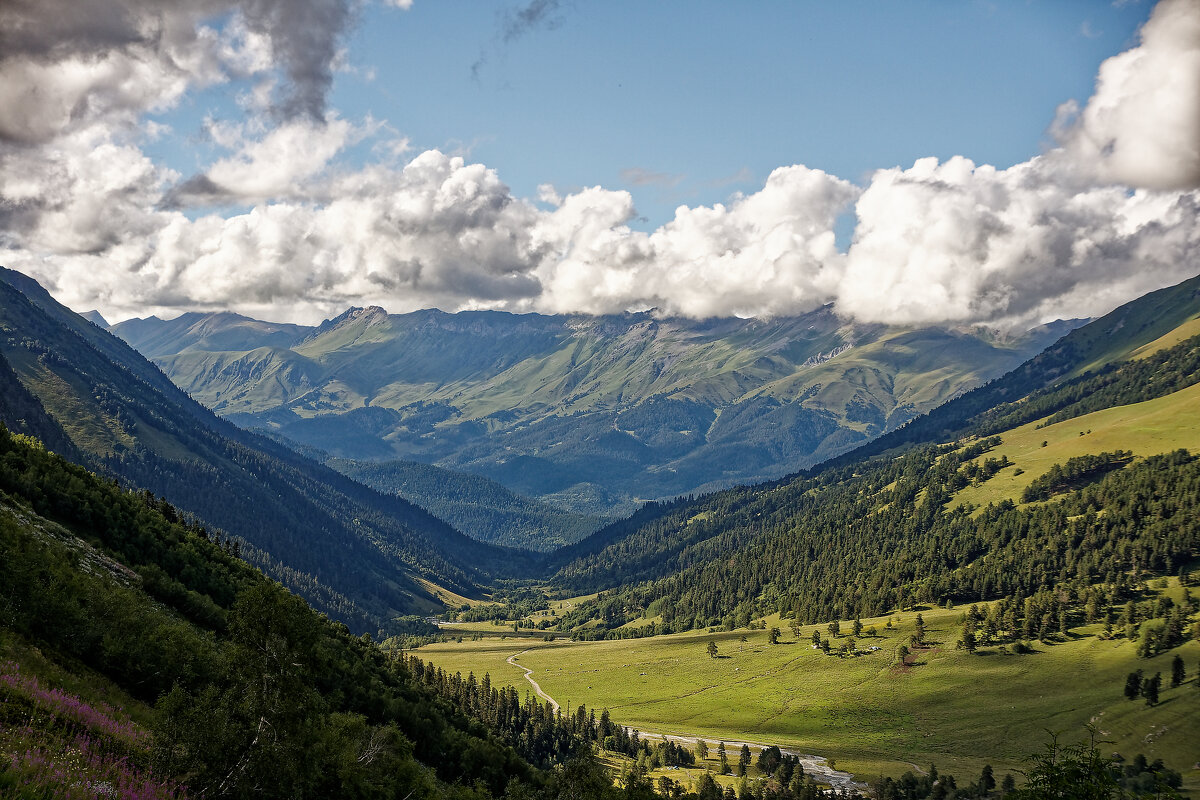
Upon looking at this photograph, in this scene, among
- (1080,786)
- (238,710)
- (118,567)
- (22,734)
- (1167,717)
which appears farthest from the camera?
(1167,717)

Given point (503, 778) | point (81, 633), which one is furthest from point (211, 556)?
point (81, 633)

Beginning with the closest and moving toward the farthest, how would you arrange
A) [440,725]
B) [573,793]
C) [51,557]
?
[51,557] < [573,793] < [440,725]

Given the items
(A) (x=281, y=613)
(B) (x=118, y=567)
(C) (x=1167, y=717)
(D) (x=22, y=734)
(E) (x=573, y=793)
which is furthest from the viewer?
(C) (x=1167, y=717)

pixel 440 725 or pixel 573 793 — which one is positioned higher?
pixel 573 793

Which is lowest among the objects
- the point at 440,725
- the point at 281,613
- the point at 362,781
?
the point at 440,725

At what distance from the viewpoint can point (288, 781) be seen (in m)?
34.9

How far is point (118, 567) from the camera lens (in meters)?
85.4

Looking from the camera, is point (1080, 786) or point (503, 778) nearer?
point (1080, 786)

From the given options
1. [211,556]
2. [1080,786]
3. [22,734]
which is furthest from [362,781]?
[211,556]

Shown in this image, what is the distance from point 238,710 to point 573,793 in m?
42.1

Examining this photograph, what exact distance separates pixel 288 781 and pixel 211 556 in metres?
106

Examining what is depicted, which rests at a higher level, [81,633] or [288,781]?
[81,633]

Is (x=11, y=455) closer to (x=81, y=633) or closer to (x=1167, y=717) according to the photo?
(x=81, y=633)

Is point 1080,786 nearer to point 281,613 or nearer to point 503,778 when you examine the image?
point 281,613
